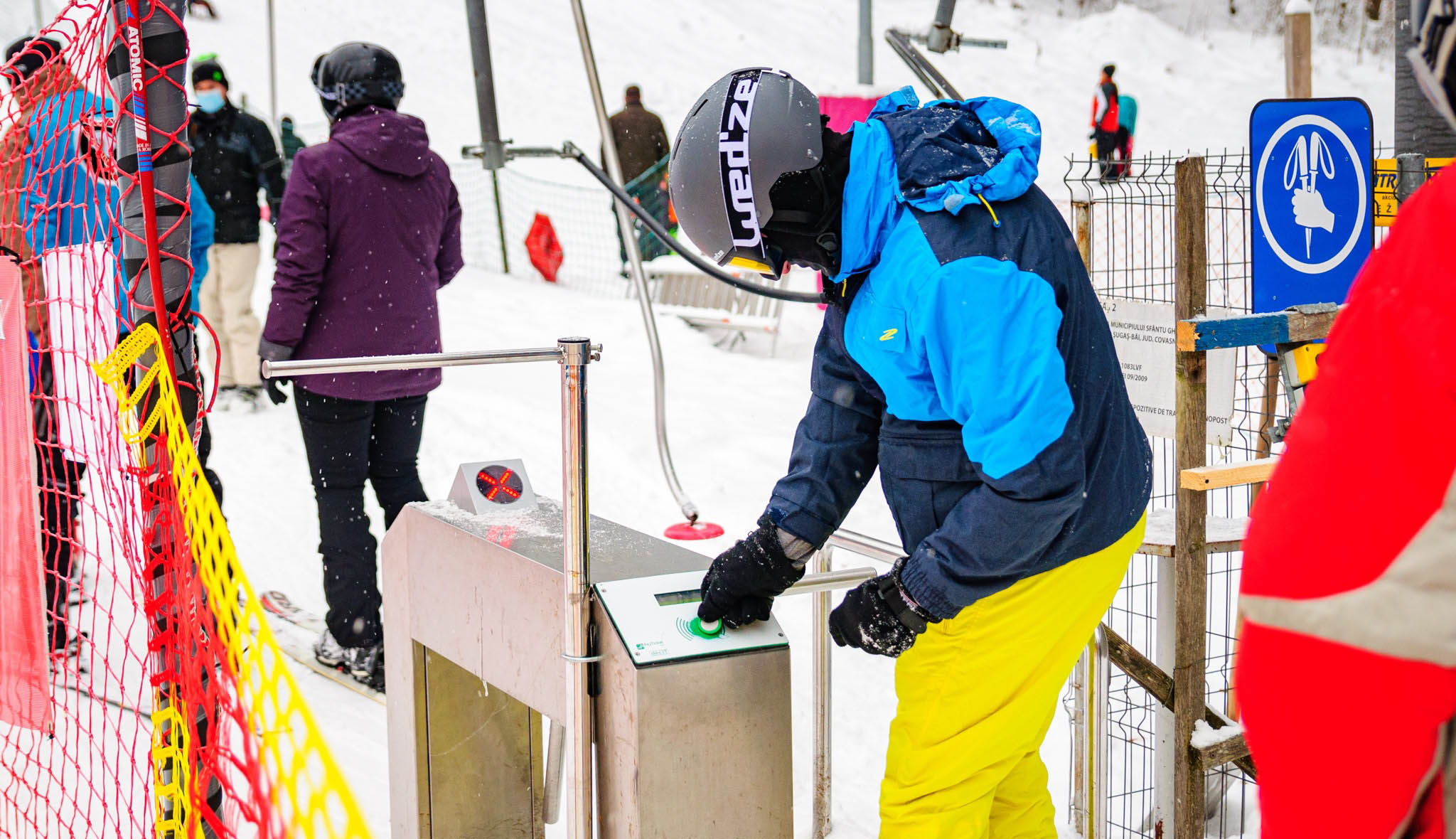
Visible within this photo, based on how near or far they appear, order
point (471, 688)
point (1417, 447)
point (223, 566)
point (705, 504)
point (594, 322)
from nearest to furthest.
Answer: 1. point (1417, 447)
2. point (223, 566)
3. point (471, 688)
4. point (705, 504)
5. point (594, 322)

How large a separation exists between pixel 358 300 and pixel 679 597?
219 cm

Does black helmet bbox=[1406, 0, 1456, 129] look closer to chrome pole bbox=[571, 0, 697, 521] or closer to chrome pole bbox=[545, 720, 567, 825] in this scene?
chrome pole bbox=[545, 720, 567, 825]

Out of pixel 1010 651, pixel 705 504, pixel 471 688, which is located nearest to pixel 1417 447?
pixel 1010 651

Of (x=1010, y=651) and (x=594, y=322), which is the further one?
(x=594, y=322)

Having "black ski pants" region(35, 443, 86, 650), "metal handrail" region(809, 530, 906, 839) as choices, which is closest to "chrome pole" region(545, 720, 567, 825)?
"metal handrail" region(809, 530, 906, 839)

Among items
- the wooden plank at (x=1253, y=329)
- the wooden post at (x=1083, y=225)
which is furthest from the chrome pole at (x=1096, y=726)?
the wooden post at (x=1083, y=225)

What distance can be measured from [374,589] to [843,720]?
1600mm

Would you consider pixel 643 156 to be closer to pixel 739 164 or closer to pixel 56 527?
pixel 56 527

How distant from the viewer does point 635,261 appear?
17.5 ft

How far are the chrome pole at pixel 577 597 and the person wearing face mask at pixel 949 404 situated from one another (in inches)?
8.2

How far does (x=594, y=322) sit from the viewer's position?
31.7 ft

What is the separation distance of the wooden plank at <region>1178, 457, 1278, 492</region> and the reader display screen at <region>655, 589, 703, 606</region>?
1.31 meters

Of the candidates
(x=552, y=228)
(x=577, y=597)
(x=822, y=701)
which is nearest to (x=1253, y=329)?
(x=822, y=701)

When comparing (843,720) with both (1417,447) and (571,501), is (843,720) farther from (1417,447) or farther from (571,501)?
(1417,447)
